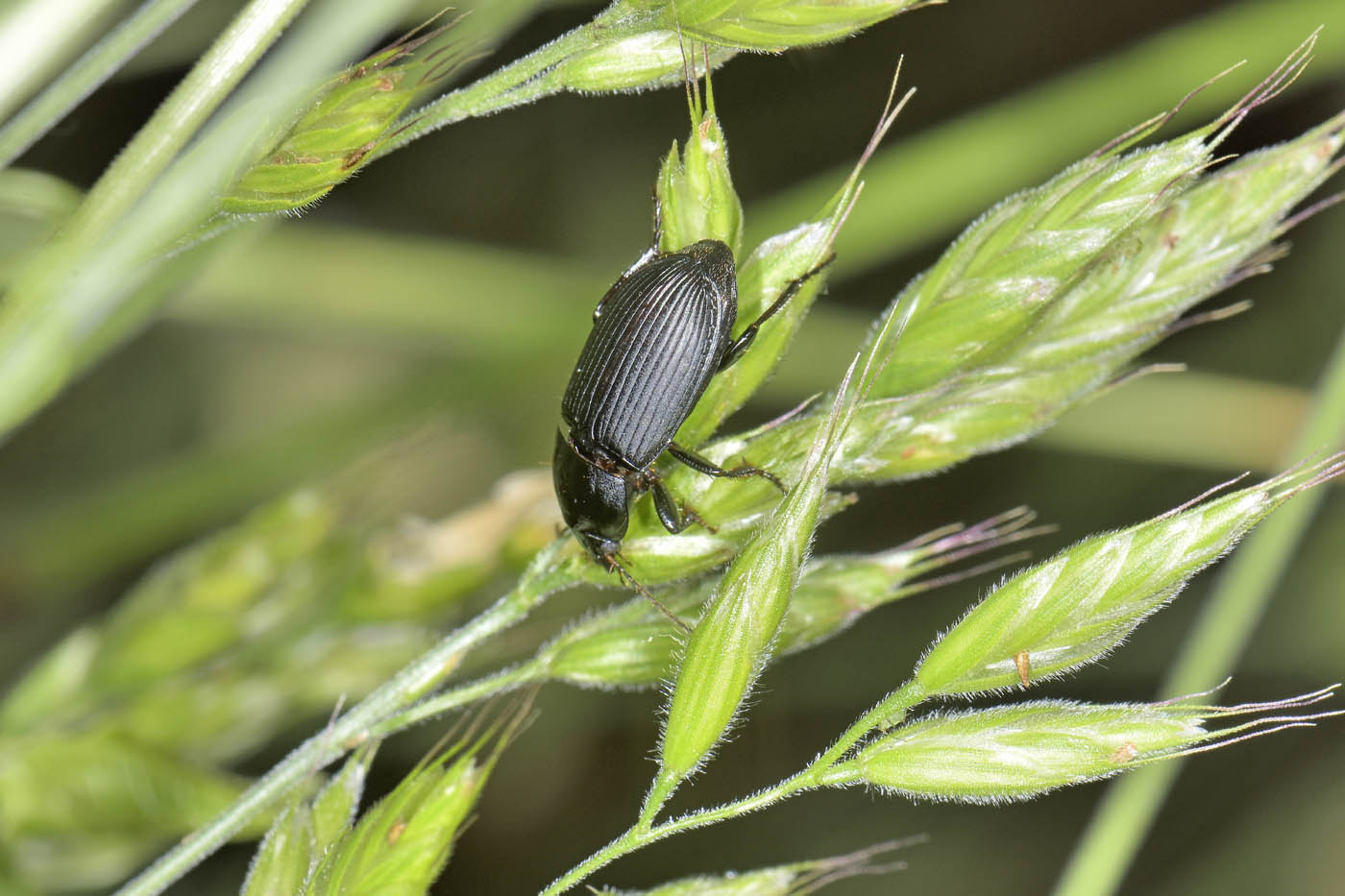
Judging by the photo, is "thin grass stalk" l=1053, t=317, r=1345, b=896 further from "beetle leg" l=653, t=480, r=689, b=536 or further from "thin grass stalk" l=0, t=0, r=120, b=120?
"thin grass stalk" l=0, t=0, r=120, b=120

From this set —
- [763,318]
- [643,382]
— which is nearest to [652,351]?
[643,382]

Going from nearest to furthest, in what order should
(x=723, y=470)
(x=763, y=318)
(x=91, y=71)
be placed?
1. (x=91, y=71)
2. (x=723, y=470)
3. (x=763, y=318)

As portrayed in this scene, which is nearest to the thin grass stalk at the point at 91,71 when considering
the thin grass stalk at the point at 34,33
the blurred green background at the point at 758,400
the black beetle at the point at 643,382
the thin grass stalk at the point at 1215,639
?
the thin grass stalk at the point at 34,33

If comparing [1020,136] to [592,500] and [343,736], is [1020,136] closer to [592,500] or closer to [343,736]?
[592,500]

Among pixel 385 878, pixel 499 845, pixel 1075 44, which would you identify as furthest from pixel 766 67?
pixel 385 878

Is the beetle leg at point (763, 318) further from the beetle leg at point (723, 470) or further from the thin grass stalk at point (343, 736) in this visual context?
the thin grass stalk at point (343, 736)

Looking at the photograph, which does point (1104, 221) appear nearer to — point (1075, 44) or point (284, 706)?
point (284, 706)
